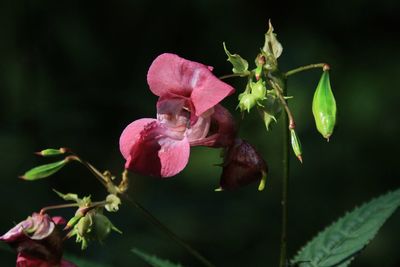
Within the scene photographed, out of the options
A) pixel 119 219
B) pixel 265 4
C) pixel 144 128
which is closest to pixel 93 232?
pixel 144 128

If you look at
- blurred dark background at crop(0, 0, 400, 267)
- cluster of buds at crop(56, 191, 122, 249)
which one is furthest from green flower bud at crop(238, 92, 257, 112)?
blurred dark background at crop(0, 0, 400, 267)

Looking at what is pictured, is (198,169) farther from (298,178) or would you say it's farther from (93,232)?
(93,232)

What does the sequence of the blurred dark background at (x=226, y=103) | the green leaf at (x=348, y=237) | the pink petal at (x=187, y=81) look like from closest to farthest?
the pink petal at (x=187, y=81) → the green leaf at (x=348, y=237) → the blurred dark background at (x=226, y=103)

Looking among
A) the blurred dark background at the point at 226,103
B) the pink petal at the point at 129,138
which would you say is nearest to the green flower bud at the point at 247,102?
the pink petal at the point at 129,138

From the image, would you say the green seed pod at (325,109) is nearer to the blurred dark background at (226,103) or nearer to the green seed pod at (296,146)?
the green seed pod at (296,146)

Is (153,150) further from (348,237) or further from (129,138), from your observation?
(348,237)

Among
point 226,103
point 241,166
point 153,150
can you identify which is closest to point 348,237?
point 241,166
